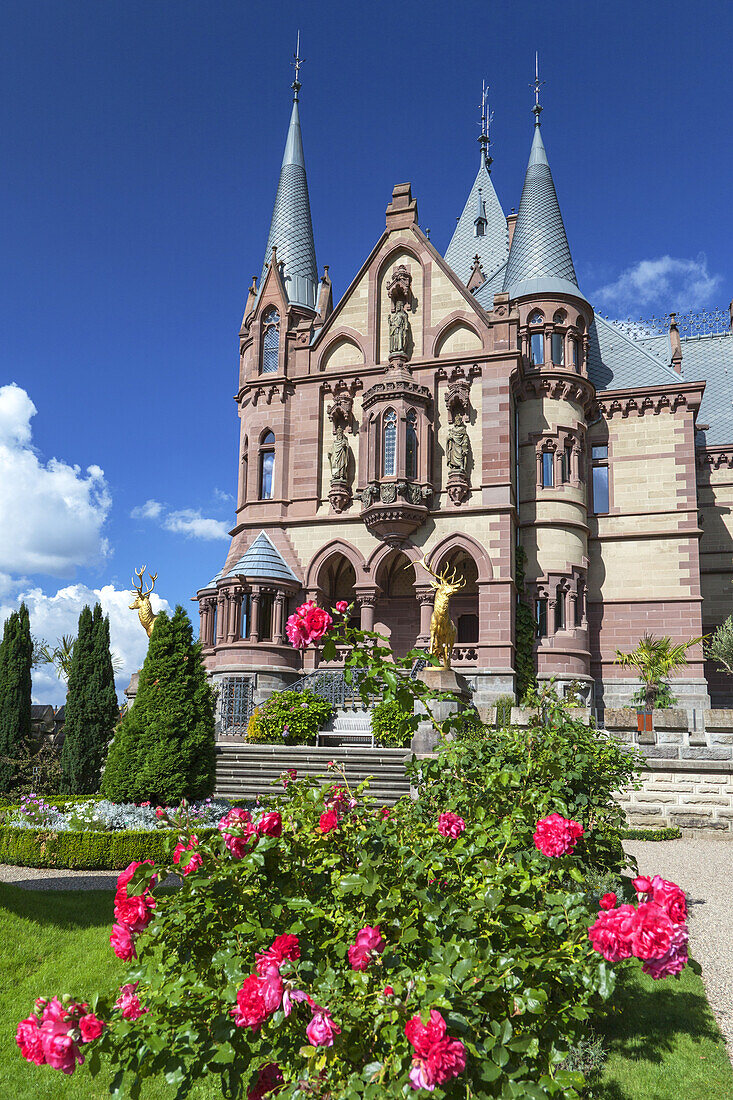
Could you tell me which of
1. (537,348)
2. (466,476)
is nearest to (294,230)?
(537,348)

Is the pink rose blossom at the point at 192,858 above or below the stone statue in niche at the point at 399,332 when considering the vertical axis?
below

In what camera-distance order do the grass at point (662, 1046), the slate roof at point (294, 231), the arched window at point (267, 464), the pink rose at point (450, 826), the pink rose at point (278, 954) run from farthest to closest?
the slate roof at point (294, 231), the arched window at point (267, 464), the grass at point (662, 1046), the pink rose at point (450, 826), the pink rose at point (278, 954)

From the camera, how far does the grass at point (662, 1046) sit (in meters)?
5.82

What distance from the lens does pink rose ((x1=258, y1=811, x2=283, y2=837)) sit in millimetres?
4320

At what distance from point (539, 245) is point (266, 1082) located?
32.3 m

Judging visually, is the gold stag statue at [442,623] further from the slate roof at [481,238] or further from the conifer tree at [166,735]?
the slate roof at [481,238]

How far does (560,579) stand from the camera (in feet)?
93.0

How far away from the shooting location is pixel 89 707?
19281 mm

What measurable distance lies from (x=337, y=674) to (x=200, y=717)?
450 inches

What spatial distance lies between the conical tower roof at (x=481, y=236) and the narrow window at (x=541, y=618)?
1716 centimetres

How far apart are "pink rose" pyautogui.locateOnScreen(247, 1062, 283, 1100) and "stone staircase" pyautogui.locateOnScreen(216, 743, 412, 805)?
12838 mm

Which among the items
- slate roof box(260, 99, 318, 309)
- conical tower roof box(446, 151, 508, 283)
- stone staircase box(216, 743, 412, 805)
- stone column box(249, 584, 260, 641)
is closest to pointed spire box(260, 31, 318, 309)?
slate roof box(260, 99, 318, 309)

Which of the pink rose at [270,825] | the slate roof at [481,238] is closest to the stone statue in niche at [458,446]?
the slate roof at [481,238]

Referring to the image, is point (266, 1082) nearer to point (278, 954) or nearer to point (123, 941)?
point (278, 954)
